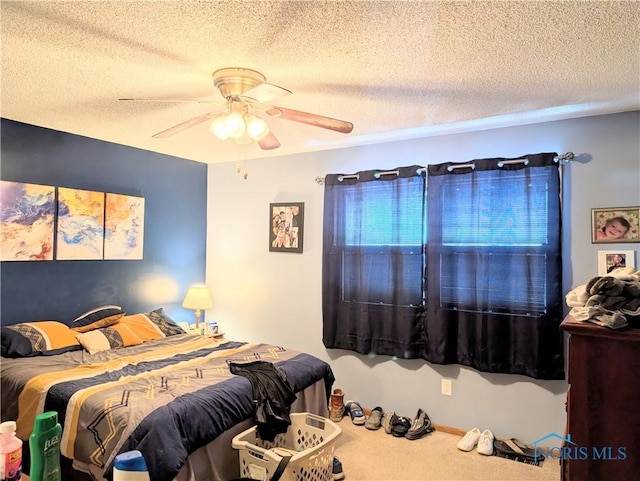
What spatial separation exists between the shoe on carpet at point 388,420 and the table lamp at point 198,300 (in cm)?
203

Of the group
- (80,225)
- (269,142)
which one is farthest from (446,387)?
(80,225)

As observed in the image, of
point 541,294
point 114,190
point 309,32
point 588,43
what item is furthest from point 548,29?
point 114,190

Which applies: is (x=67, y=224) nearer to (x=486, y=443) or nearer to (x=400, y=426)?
(x=400, y=426)

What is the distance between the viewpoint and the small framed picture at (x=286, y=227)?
3.95 m

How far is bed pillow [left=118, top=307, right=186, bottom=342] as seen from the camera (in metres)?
3.39

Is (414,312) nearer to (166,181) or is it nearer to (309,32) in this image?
(309,32)

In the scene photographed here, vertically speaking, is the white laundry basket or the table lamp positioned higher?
the table lamp

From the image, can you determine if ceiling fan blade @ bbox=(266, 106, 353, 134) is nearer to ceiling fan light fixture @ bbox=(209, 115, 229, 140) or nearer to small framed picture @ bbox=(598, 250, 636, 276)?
ceiling fan light fixture @ bbox=(209, 115, 229, 140)

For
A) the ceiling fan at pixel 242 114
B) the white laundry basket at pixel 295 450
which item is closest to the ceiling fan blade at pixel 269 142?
the ceiling fan at pixel 242 114

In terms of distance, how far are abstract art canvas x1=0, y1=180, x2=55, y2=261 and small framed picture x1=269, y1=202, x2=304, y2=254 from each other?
1.87 metres

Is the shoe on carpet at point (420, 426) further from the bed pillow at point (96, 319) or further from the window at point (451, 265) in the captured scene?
the bed pillow at point (96, 319)

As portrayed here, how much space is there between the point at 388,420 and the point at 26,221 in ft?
10.4

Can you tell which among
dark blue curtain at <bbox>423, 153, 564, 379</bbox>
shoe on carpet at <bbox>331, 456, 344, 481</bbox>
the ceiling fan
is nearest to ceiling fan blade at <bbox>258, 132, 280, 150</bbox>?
the ceiling fan

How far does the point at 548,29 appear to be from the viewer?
1680 mm
